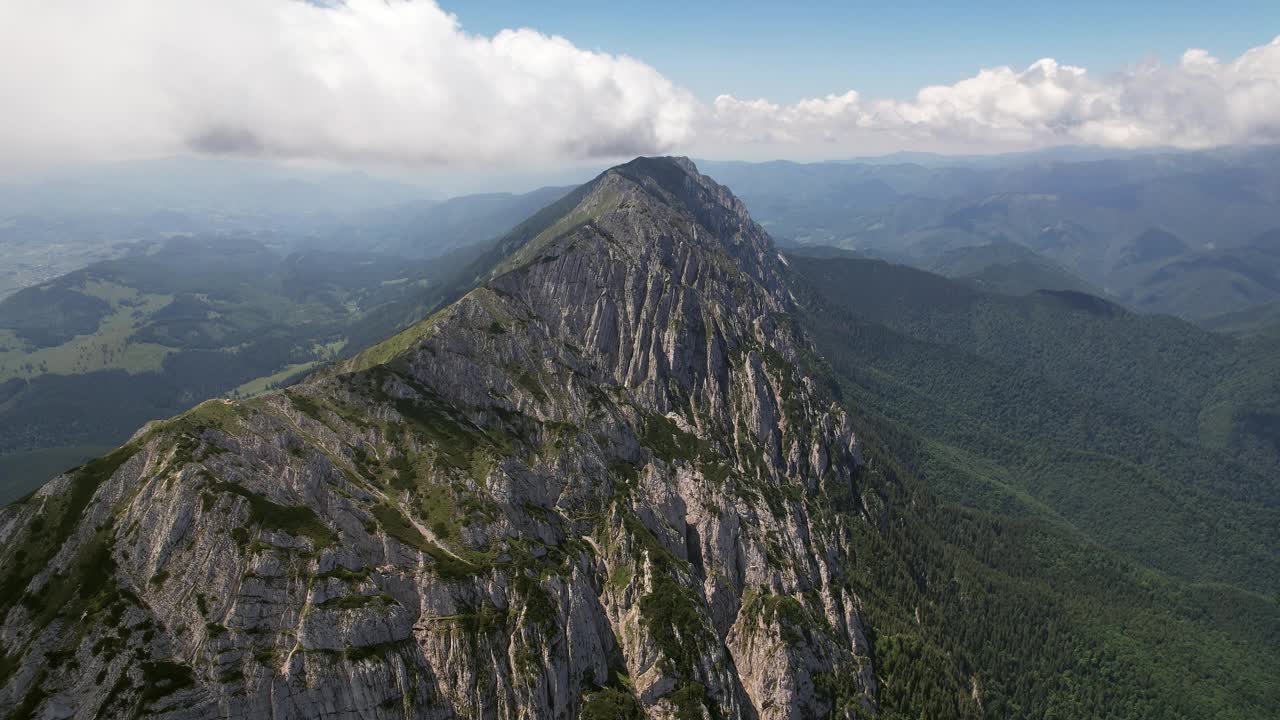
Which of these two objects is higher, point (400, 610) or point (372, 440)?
point (372, 440)

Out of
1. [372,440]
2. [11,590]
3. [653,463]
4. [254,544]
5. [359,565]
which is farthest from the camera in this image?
[653,463]

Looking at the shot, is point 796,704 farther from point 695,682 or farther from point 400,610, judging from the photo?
point 400,610

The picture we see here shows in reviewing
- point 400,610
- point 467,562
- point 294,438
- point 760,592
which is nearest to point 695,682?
point 760,592

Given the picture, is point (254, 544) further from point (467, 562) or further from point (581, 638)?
point (581, 638)

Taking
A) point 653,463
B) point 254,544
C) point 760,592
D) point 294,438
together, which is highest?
point 294,438

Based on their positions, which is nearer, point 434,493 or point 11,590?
point 11,590

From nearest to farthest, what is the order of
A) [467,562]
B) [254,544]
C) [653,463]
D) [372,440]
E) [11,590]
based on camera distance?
[11,590] < [254,544] < [467,562] < [372,440] < [653,463]
